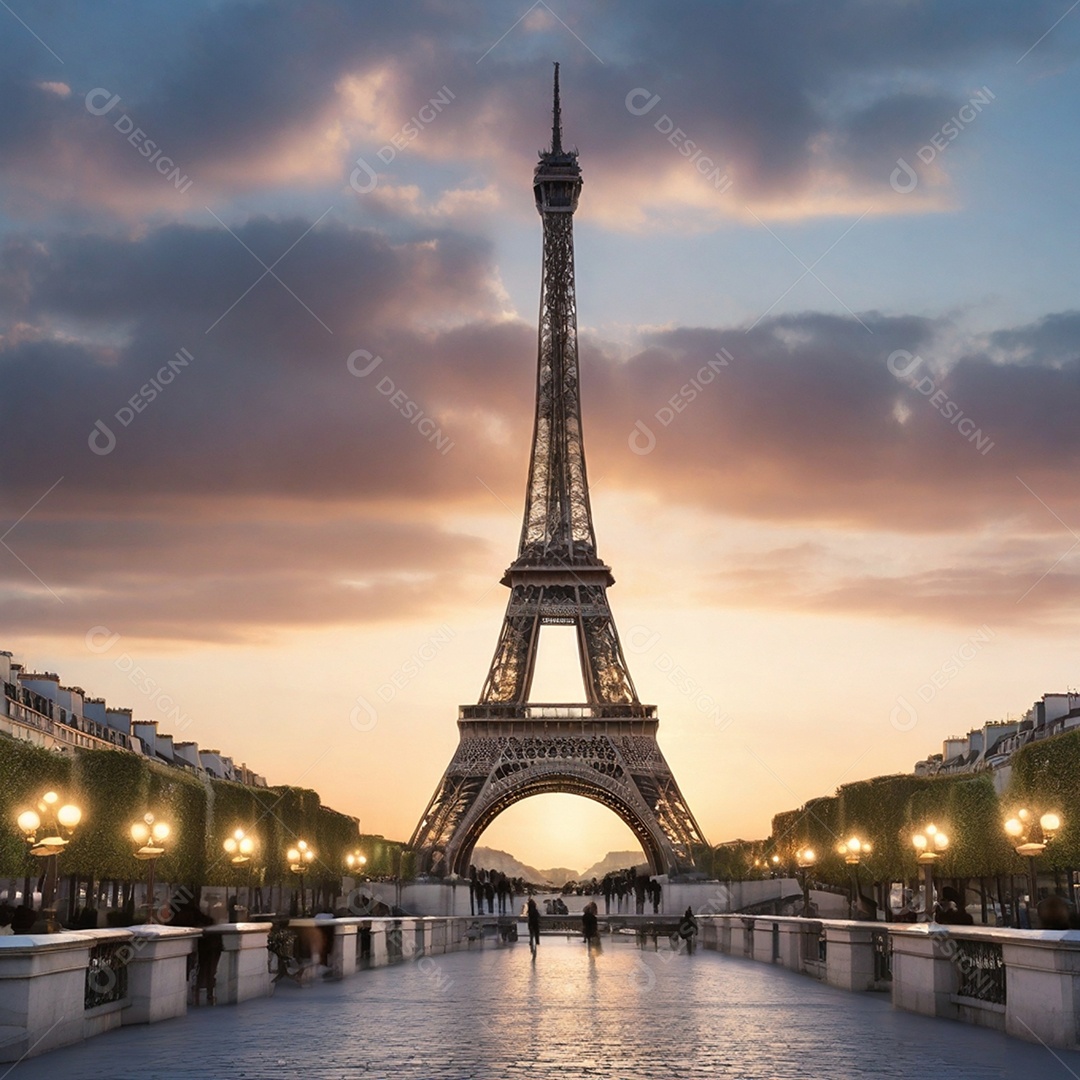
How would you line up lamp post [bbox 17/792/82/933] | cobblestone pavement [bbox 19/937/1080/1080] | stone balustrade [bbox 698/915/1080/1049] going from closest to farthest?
cobblestone pavement [bbox 19/937/1080/1080] → stone balustrade [bbox 698/915/1080/1049] → lamp post [bbox 17/792/82/933]

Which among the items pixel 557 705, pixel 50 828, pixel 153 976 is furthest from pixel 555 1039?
pixel 557 705

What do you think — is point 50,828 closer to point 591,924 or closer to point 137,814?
point 137,814

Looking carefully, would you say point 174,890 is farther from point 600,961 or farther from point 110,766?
point 600,961

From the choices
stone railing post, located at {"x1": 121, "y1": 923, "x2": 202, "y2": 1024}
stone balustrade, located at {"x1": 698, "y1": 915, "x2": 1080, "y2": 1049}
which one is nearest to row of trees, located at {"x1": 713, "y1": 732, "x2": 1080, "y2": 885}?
stone balustrade, located at {"x1": 698, "y1": 915, "x2": 1080, "y2": 1049}

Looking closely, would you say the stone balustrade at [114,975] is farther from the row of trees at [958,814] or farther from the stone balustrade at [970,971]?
the row of trees at [958,814]

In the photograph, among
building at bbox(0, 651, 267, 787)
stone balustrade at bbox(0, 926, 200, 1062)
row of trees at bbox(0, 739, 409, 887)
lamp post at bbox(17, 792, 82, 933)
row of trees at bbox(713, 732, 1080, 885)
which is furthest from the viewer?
building at bbox(0, 651, 267, 787)

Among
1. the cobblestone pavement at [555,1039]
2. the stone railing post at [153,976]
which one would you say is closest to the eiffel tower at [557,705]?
the cobblestone pavement at [555,1039]

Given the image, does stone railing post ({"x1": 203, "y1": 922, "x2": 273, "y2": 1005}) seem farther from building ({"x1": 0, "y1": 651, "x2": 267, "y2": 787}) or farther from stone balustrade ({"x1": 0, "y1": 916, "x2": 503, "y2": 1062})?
building ({"x1": 0, "y1": 651, "x2": 267, "y2": 787})
